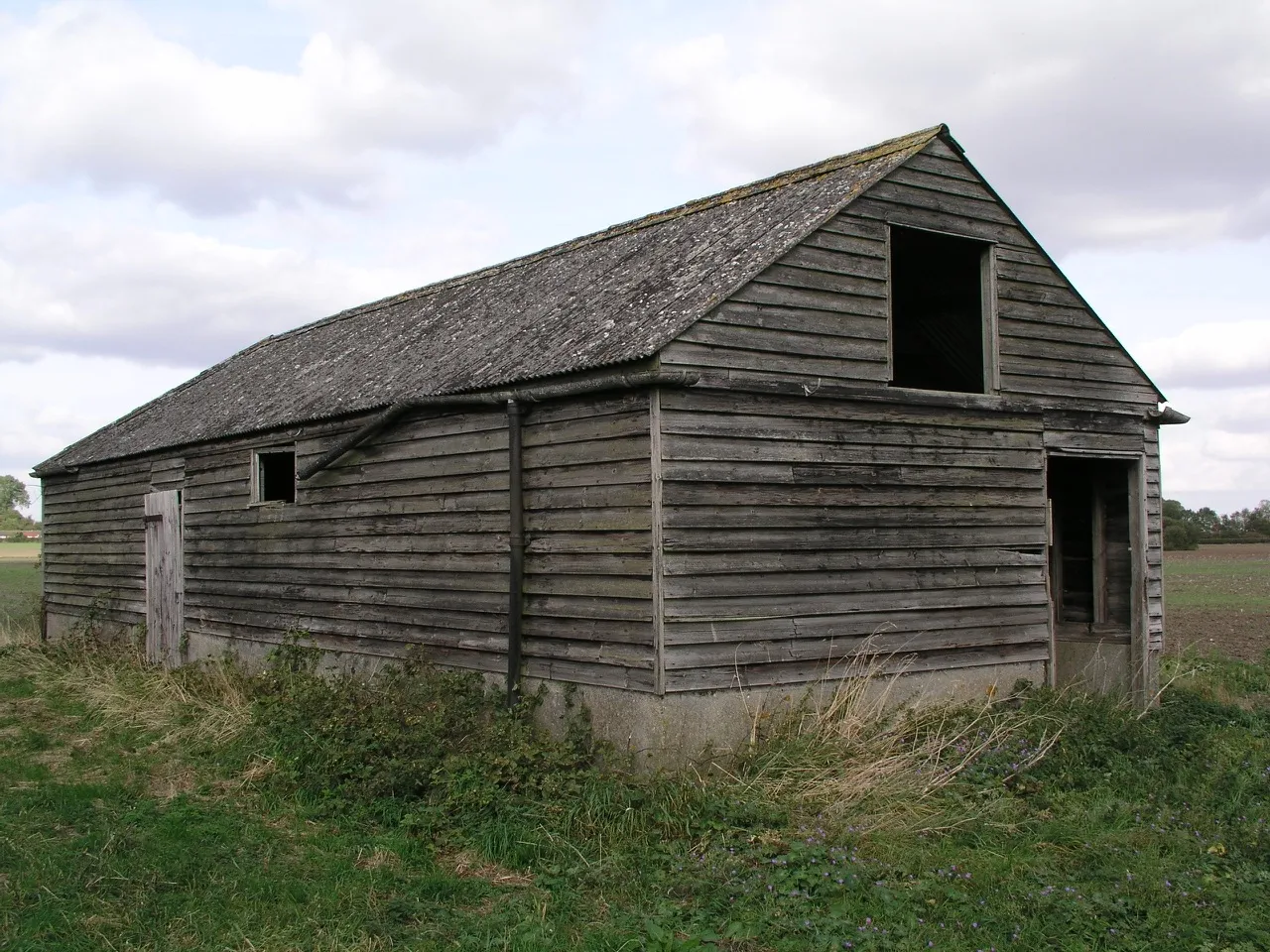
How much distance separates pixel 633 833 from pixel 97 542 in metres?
13.9

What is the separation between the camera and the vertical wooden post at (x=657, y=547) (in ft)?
27.3

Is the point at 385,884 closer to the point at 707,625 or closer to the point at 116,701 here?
the point at 707,625

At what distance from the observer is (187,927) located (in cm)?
622

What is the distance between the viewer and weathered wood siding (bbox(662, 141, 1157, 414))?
9.03 metres

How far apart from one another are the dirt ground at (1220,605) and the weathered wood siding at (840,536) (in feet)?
24.3

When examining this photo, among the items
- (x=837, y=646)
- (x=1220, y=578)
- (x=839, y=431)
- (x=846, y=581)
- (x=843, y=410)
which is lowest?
(x=1220, y=578)

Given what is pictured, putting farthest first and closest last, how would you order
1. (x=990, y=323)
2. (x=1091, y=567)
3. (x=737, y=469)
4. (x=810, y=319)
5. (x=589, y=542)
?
1. (x=1091, y=567)
2. (x=990, y=323)
3. (x=810, y=319)
4. (x=589, y=542)
5. (x=737, y=469)

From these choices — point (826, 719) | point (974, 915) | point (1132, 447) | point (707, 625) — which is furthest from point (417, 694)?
point (1132, 447)

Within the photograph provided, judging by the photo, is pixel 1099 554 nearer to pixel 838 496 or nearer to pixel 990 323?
pixel 990 323

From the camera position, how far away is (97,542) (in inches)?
728

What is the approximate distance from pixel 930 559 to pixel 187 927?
6.56m

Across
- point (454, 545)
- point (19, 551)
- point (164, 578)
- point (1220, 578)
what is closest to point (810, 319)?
point (454, 545)

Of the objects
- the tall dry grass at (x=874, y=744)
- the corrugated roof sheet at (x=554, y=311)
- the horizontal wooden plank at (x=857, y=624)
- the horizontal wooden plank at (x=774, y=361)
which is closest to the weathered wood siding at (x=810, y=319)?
the horizontal wooden plank at (x=774, y=361)

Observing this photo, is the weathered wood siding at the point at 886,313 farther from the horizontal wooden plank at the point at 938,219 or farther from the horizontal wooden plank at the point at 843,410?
the horizontal wooden plank at the point at 843,410
